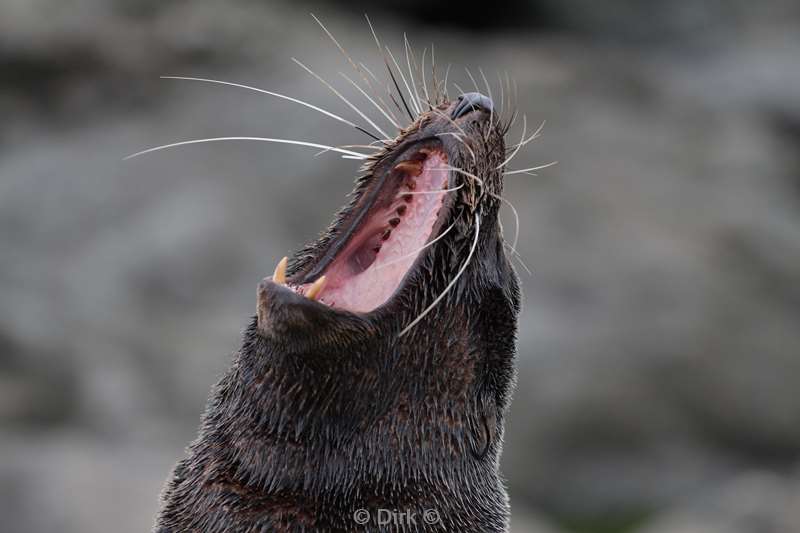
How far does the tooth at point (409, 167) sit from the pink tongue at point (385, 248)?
17 millimetres

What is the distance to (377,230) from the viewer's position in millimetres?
3904

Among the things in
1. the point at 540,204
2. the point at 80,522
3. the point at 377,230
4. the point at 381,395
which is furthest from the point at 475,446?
the point at 540,204

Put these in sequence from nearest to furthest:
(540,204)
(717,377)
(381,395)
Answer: (381,395)
(717,377)
(540,204)

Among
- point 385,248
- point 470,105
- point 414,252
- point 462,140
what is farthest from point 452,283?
point 470,105

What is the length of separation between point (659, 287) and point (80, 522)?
24.1 feet

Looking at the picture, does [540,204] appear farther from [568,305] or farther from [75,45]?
[75,45]

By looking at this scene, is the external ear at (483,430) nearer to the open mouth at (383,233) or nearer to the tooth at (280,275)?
the open mouth at (383,233)

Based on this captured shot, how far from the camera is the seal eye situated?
3.99 meters

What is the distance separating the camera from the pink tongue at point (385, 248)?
3.82 m

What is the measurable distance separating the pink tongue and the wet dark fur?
84mm

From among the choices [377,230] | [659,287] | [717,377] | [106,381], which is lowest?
[377,230]

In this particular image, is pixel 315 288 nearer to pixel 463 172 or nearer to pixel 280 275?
pixel 280 275

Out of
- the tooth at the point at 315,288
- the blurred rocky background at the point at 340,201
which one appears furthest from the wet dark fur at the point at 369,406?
the blurred rocky background at the point at 340,201

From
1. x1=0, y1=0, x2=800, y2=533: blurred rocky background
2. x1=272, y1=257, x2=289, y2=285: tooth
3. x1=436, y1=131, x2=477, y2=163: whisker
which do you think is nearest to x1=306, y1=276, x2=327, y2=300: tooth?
x1=272, y1=257, x2=289, y2=285: tooth
